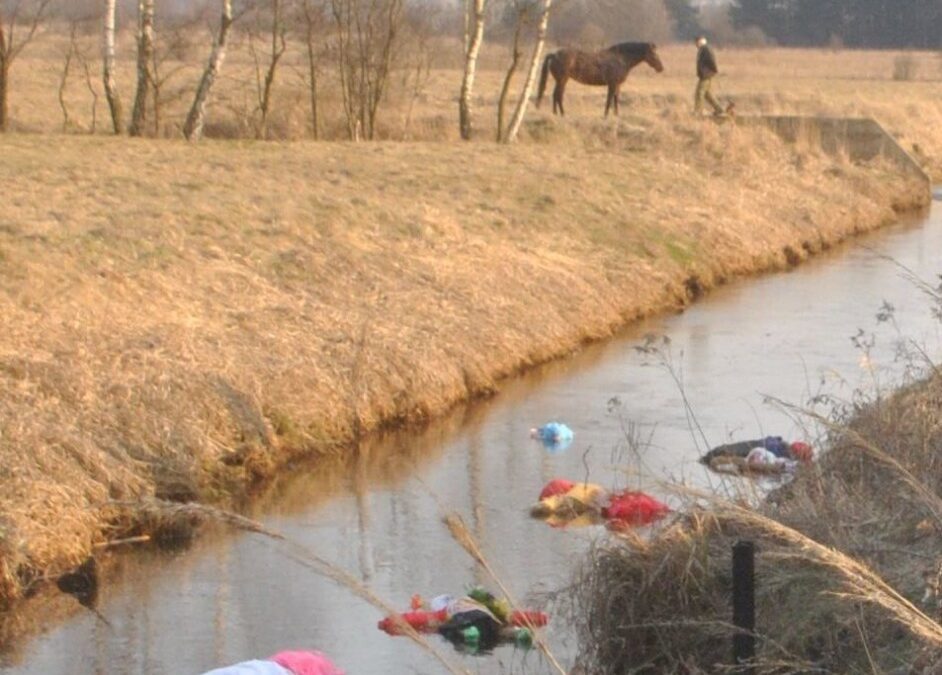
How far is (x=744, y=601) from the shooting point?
5.62 metres

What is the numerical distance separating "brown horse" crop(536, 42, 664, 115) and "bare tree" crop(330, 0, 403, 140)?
4.88 m

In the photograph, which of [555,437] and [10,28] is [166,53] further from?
[555,437]

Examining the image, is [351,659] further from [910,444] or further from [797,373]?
[797,373]

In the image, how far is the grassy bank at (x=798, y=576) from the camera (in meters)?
6.32

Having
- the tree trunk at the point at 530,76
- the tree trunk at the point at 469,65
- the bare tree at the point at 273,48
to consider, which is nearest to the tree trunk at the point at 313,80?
the bare tree at the point at 273,48

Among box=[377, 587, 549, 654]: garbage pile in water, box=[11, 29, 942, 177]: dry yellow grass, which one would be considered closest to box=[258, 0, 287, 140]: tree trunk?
box=[11, 29, 942, 177]: dry yellow grass

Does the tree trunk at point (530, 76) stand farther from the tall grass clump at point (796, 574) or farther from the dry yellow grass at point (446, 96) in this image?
the tall grass clump at point (796, 574)

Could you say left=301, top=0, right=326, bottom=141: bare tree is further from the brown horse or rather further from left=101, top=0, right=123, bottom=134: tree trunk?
the brown horse

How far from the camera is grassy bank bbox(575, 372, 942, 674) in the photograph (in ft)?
20.7

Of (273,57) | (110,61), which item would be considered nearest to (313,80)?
(273,57)

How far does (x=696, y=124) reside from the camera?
29.9 metres

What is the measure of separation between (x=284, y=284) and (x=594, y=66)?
19.5 m

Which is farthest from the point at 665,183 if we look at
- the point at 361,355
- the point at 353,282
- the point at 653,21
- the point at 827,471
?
the point at 653,21

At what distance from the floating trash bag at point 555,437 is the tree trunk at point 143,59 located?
13383 millimetres
